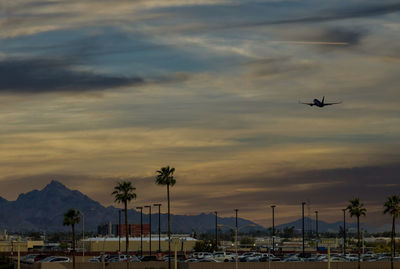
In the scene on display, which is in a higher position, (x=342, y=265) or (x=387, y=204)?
(x=387, y=204)

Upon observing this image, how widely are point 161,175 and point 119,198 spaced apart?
32.9 ft

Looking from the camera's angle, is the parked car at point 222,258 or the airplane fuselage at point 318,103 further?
the parked car at point 222,258

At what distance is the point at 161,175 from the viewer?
153625mm

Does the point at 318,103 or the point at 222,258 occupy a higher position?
the point at 318,103

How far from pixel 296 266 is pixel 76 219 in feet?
146

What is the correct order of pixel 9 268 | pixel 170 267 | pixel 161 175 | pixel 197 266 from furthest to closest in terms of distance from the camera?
pixel 161 175 → pixel 9 268 → pixel 170 267 → pixel 197 266

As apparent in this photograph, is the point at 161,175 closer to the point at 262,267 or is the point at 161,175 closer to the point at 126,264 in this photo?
the point at 126,264

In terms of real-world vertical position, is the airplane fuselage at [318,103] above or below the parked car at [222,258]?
above

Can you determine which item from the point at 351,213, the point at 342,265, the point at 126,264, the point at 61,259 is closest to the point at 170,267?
the point at 126,264

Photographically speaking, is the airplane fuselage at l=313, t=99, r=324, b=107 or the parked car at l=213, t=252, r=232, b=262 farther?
the parked car at l=213, t=252, r=232, b=262

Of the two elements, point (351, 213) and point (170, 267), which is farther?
point (351, 213)

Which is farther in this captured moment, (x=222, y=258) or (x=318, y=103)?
(x=222, y=258)

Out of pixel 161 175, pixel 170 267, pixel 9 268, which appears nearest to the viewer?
pixel 170 267

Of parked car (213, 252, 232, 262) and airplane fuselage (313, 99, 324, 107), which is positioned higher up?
airplane fuselage (313, 99, 324, 107)
